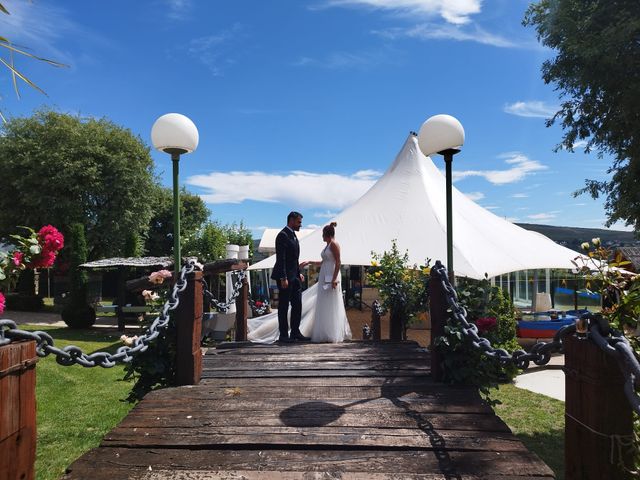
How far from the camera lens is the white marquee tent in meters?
9.12

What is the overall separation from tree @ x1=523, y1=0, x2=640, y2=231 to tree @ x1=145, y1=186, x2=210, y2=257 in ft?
77.3

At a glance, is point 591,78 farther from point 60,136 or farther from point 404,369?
point 60,136

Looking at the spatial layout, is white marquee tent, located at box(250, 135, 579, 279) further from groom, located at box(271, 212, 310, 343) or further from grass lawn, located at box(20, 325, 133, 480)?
grass lawn, located at box(20, 325, 133, 480)

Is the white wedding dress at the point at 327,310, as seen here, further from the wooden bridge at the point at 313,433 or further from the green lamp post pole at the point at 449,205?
the wooden bridge at the point at 313,433

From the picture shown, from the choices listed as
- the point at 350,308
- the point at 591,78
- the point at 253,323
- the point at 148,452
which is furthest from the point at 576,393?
the point at 591,78

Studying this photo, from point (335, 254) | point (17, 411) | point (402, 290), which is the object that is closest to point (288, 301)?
point (335, 254)

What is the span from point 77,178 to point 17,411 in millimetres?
20905

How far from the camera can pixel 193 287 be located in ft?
12.3

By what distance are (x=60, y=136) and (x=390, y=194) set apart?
16856 millimetres

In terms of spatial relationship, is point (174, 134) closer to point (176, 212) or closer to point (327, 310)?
→ point (176, 212)

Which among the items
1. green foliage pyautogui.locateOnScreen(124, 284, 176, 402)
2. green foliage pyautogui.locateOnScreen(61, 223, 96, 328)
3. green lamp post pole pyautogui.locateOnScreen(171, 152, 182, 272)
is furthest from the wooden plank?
green foliage pyautogui.locateOnScreen(61, 223, 96, 328)

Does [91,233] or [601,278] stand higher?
[91,233]

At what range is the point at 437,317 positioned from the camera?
144 inches

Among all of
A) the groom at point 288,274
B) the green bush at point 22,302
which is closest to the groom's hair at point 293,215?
the groom at point 288,274
